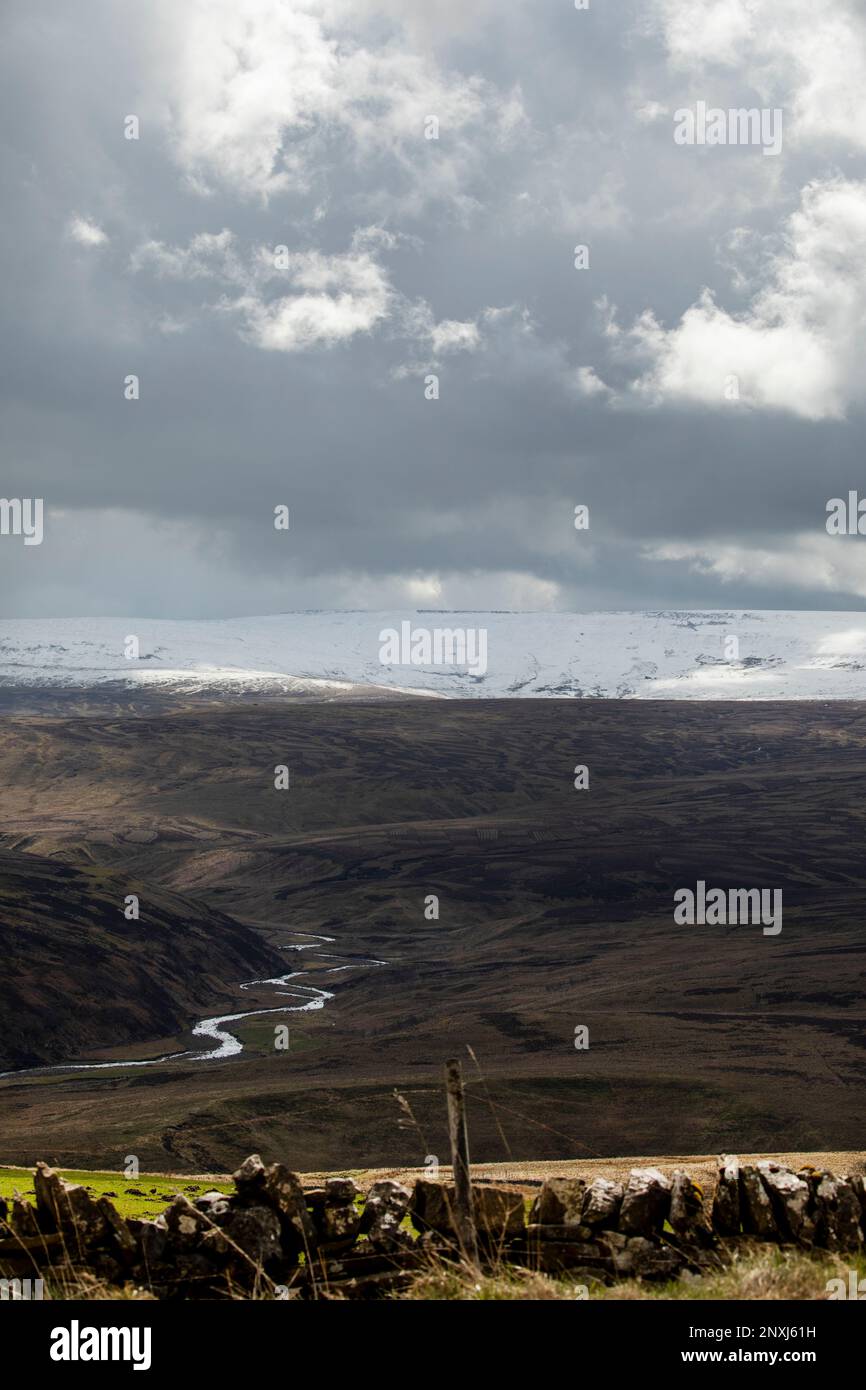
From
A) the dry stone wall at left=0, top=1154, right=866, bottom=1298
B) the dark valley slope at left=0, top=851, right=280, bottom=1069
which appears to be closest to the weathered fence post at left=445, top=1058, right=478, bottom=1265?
the dry stone wall at left=0, top=1154, right=866, bottom=1298

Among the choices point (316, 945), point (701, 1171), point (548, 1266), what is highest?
point (548, 1266)

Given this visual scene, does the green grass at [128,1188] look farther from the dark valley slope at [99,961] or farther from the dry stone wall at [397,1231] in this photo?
the dark valley slope at [99,961]

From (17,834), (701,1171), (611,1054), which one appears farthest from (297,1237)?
(17,834)

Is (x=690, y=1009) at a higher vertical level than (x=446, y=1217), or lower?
lower

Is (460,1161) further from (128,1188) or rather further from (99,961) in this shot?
(99,961)

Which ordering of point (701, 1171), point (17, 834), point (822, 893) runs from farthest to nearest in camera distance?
1. point (17, 834)
2. point (822, 893)
3. point (701, 1171)

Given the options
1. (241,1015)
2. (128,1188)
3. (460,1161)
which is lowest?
(241,1015)

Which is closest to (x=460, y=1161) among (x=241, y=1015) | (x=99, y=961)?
(x=241, y=1015)
